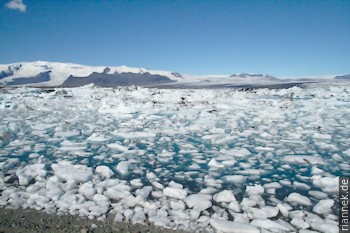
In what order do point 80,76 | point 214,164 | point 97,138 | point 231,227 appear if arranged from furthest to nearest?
point 80,76, point 97,138, point 214,164, point 231,227

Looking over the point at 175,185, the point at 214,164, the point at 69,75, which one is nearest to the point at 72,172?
the point at 175,185

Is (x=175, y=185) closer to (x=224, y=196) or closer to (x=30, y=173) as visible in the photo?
(x=224, y=196)

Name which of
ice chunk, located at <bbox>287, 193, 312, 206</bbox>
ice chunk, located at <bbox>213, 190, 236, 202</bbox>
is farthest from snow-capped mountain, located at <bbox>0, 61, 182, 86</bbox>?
ice chunk, located at <bbox>287, 193, 312, 206</bbox>

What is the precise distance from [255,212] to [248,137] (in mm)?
2508

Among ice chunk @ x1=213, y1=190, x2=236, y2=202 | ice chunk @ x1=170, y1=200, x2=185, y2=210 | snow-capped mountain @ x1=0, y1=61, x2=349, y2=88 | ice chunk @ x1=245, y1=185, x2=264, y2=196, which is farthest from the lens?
snow-capped mountain @ x1=0, y1=61, x2=349, y2=88

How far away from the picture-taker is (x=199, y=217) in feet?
6.69

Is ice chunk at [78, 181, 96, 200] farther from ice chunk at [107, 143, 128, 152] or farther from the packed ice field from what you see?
ice chunk at [107, 143, 128, 152]

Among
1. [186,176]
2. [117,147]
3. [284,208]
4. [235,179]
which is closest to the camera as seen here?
[284,208]

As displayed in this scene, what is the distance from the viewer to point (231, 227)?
185 centimetres

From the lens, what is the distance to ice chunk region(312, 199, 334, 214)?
208cm

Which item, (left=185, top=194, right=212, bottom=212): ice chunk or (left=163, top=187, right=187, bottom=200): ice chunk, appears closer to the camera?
(left=185, top=194, right=212, bottom=212): ice chunk

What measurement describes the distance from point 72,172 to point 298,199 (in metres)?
2.08

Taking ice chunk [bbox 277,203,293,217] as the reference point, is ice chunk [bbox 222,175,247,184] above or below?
above

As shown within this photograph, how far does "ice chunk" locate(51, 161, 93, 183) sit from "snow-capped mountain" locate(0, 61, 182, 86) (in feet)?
262
